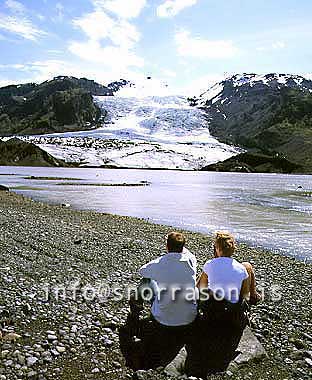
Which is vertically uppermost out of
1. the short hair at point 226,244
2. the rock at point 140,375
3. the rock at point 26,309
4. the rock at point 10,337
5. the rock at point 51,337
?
the short hair at point 226,244

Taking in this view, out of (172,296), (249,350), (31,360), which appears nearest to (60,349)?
Result: (31,360)

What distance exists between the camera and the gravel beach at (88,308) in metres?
8.02

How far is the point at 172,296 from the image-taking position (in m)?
8.84

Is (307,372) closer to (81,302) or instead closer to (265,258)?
(81,302)

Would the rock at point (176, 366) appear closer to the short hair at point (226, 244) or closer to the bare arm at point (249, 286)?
the bare arm at point (249, 286)

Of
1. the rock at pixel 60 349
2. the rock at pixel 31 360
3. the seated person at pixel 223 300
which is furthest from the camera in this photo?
the seated person at pixel 223 300

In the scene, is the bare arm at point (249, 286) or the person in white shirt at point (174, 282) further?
the bare arm at point (249, 286)

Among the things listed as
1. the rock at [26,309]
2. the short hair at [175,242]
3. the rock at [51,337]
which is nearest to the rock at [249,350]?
the short hair at [175,242]

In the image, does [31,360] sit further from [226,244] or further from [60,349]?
[226,244]

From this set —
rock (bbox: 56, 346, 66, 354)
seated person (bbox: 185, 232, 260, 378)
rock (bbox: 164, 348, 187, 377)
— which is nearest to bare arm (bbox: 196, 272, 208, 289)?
seated person (bbox: 185, 232, 260, 378)

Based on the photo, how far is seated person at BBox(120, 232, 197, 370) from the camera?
28.8 feet

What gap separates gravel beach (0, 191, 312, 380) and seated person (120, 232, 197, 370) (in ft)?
2.96

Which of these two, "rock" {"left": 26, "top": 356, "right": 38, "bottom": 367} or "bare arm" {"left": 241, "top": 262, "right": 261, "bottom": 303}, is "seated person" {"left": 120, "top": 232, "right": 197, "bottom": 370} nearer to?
"bare arm" {"left": 241, "top": 262, "right": 261, "bottom": 303}

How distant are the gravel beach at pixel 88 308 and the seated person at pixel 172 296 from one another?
0.90m
